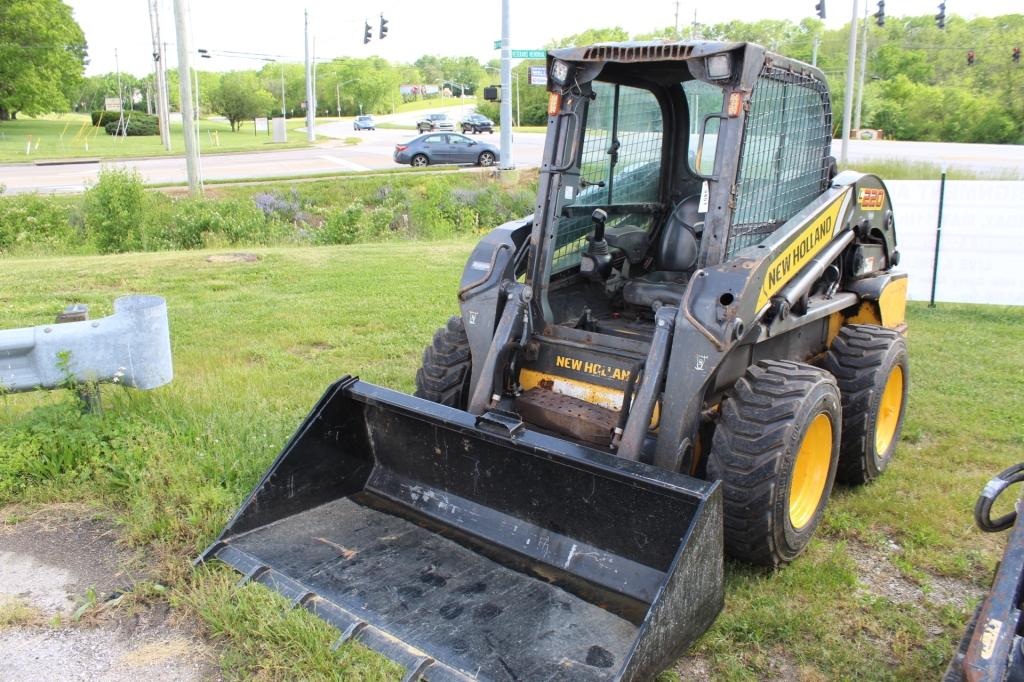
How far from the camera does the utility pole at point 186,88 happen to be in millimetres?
17027

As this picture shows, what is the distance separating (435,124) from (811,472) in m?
48.4

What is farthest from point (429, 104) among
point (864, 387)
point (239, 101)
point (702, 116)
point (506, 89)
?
point (864, 387)

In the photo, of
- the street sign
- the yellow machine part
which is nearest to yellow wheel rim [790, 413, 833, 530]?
the yellow machine part

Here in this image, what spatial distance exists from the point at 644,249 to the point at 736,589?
2087 mm

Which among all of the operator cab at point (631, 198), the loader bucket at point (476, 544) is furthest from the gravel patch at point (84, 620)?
the operator cab at point (631, 198)

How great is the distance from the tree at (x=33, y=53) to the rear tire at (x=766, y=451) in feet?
182

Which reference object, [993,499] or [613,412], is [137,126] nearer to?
[613,412]

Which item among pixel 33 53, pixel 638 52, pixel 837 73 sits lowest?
pixel 638 52

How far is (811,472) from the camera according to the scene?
434 centimetres

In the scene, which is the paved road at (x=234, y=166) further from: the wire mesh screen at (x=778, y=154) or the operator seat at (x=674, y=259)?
the operator seat at (x=674, y=259)

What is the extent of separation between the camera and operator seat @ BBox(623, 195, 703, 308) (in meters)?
4.85

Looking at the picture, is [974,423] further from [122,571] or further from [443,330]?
[122,571]

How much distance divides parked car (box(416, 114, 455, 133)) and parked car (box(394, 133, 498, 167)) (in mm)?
21068

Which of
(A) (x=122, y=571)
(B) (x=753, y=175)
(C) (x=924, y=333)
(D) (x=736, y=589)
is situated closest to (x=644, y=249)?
(B) (x=753, y=175)
